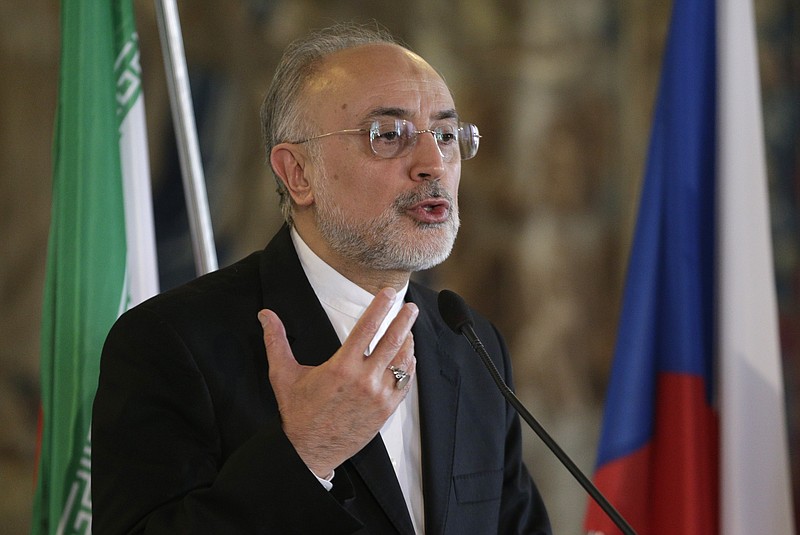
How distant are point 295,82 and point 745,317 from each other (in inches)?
61.6

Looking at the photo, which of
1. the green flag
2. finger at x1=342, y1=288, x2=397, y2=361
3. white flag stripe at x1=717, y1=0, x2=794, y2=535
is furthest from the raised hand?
white flag stripe at x1=717, y1=0, x2=794, y2=535

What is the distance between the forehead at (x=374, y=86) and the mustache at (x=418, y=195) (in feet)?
0.56

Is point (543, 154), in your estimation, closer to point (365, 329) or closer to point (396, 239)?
point (396, 239)

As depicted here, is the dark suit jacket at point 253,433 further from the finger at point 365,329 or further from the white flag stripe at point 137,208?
the white flag stripe at point 137,208

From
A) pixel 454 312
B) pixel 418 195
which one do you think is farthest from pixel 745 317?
pixel 454 312

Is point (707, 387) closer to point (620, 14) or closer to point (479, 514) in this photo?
point (479, 514)

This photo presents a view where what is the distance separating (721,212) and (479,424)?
121 cm

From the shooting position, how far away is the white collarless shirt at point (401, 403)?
203cm

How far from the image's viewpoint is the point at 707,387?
9.66 ft

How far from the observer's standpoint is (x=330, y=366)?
1.61 metres

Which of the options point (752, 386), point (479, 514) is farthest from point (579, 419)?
point (479, 514)

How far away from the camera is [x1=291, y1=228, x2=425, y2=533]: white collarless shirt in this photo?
6.64 feet

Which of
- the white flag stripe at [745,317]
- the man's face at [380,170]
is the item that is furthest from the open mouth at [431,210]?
the white flag stripe at [745,317]

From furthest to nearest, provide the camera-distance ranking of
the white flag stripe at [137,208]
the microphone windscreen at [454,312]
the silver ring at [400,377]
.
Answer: the white flag stripe at [137,208] < the microphone windscreen at [454,312] < the silver ring at [400,377]
